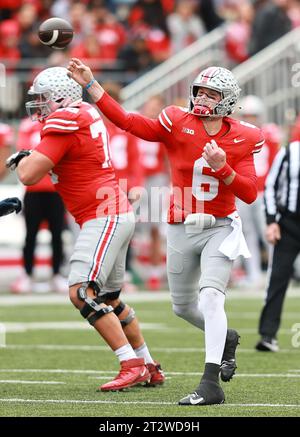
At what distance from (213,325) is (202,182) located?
0.83 meters

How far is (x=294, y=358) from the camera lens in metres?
8.52

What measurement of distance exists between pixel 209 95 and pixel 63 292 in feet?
24.2

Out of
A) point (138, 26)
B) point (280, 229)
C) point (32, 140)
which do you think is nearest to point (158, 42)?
point (138, 26)

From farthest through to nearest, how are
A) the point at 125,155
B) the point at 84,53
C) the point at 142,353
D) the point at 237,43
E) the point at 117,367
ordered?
1. the point at 237,43
2. the point at 84,53
3. the point at 125,155
4. the point at 117,367
5. the point at 142,353

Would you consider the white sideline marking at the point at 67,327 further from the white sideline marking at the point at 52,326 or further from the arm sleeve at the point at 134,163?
the arm sleeve at the point at 134,163

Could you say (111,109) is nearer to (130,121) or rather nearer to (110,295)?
(130,121)

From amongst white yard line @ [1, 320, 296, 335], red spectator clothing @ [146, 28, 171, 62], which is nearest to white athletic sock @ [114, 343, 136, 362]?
white yard line @ [1, 320, 296, 335]

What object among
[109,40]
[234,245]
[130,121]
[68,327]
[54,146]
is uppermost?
[109,40]

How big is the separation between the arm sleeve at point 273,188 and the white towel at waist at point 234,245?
2.28 meters

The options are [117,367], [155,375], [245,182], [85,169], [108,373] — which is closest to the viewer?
[245,182]

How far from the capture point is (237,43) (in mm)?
17547

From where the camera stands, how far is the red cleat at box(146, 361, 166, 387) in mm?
7160

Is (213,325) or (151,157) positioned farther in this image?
(151,157)
